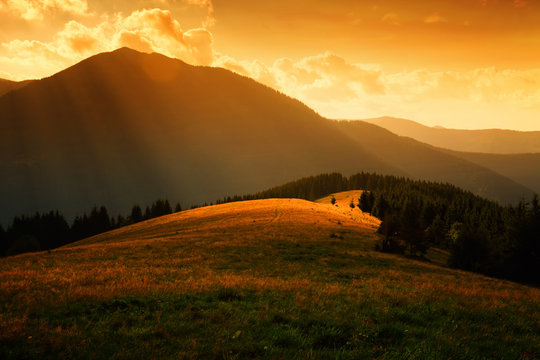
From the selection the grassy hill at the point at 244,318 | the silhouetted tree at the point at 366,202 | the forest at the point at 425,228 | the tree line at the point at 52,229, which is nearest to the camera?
the grassy hill at the point at 244,318

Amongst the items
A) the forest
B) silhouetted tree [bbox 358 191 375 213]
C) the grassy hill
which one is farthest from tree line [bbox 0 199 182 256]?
the grassy hill

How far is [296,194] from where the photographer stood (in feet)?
567

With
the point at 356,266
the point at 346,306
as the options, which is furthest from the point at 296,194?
the point at 346,306

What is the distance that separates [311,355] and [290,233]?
27.8m

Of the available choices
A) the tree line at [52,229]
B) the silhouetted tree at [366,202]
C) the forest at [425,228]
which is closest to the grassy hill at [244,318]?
the forest at [425,228]

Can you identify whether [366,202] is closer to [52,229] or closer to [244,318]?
[244,318]

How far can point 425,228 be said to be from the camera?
55.5 m

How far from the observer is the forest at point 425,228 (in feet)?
108

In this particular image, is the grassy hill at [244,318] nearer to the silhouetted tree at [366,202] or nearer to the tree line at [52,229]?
the silhouetted tree at [366,202]

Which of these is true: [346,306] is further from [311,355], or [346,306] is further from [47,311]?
[47,311]

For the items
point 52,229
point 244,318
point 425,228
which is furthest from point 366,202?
point 52,229

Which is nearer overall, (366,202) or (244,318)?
(244,318)

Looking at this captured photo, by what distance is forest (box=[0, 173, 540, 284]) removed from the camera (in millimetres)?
33031

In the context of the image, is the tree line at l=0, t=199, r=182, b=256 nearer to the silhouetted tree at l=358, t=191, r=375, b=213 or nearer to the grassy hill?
the silhouetted tree at l=358, t=191, r=375, b=213
